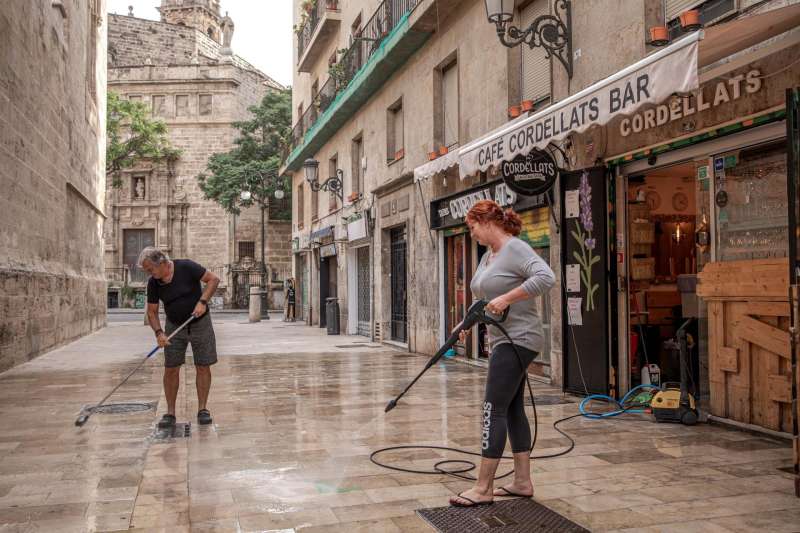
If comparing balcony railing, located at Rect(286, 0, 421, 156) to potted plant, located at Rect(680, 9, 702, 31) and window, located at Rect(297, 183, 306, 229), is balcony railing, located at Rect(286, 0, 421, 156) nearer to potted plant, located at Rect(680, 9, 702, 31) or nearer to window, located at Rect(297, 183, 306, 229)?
window, located at Rect(297, 183, 306, 229)

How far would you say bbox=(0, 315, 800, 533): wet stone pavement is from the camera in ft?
13.3

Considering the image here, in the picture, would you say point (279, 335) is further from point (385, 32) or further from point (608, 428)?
point (608, 428)

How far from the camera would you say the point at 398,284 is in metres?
16.1

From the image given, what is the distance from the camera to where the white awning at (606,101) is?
5.46 metres

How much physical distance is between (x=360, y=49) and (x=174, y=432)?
13.4 metres

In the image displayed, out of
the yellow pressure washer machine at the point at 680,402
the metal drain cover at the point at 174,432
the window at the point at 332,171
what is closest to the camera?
the metal drain cover at the point at 174,432

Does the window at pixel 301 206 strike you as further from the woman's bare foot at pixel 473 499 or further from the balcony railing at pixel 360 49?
the woman's bare foot at pixel 473 499

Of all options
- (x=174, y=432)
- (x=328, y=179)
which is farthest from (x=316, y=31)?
(x=174, y=432)

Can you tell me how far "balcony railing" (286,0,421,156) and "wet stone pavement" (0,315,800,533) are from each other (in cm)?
886

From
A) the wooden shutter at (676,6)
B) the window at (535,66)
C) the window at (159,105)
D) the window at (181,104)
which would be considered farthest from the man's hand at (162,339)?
the window at (159,105)

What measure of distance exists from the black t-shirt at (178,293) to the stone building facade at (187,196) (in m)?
37.4

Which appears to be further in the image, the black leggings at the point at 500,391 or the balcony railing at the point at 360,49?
the balcony railing at the point at 360,49

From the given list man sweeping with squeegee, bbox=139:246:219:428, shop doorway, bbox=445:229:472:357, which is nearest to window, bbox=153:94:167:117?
shop doorway, bbox=445:229:472:357

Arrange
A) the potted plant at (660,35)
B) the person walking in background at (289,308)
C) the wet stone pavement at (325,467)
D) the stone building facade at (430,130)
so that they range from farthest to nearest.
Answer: the person walking in background at (289,308) < the stone building facade at (430,130) < the potted plant at (660,35) < the wet stone pavement at (325,467)
